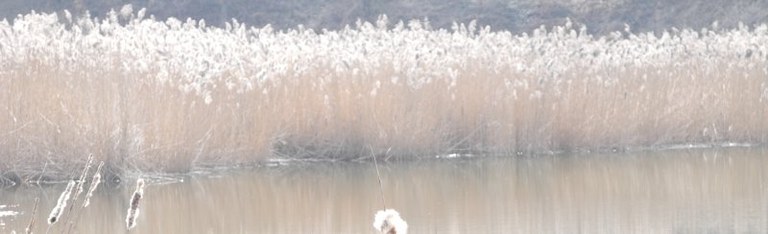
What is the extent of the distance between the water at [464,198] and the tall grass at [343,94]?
34 centimetres

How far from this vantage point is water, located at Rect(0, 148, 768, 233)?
6434 mm

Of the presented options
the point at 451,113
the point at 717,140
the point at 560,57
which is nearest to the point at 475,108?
the point at 451,113

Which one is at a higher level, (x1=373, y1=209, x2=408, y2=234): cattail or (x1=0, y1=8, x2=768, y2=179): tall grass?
(x1=0, y1=8, x2=768, y2=179): tall grass

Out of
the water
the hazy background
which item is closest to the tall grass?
the water

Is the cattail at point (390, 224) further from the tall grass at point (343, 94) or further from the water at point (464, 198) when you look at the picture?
the tall grass at point (343, 94)

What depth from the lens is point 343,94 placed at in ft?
33.3

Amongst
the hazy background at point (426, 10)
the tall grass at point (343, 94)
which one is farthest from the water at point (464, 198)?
the hazy background at point (426, 10)

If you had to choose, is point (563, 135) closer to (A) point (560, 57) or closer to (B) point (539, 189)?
(A) point (560, 57)

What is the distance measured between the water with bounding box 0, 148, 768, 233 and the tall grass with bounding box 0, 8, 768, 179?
345mm

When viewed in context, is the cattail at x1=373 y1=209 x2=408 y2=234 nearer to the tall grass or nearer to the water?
the water

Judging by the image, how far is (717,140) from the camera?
11094mm

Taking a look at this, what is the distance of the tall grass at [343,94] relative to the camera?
28.1ft

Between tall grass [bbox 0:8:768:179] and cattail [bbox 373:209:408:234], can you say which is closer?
cattail [bbox 373:209:408:234]

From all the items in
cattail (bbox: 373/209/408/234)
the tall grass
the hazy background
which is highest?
the hazy background
